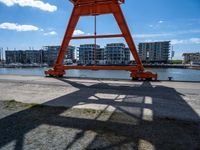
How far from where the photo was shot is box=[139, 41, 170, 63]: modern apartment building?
367ft

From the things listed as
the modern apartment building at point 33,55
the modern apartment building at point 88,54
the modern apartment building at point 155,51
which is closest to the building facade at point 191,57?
the modern apartment building at point 155,51

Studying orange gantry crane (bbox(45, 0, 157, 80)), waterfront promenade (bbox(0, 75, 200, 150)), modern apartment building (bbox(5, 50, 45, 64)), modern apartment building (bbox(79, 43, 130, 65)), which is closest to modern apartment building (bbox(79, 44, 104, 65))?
modern apartment building (bbox(79, 43, 130, 65))

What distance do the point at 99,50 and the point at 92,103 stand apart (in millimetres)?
107175

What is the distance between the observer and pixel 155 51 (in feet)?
377

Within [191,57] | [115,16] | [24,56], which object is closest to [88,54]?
[24,56]

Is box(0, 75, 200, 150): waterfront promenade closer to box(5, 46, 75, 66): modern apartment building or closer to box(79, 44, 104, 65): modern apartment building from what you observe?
box(79, 44, 104, 65): modern apartment building

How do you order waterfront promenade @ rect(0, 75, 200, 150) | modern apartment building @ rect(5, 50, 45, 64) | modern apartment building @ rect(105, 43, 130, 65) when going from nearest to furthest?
1. waterfront promenade @ rect(0, 75, 200, 150)
2. modern apartment building @ rect(105, 43, 130, 65)
3. modern apartment building @ rect(5, 50, 45, 64)

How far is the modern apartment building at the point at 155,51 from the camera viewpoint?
112 metres

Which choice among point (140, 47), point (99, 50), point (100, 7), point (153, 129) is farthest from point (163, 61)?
point (153, 129)

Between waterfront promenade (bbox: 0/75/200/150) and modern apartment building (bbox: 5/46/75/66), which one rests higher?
modern apartment building (bbox: 5/46/75/66)

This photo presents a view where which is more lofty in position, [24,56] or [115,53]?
[115,53]

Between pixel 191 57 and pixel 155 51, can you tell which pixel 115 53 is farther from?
pixel 191 57

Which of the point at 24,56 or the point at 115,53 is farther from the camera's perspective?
the point at 24,56

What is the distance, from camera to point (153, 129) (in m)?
3.70
